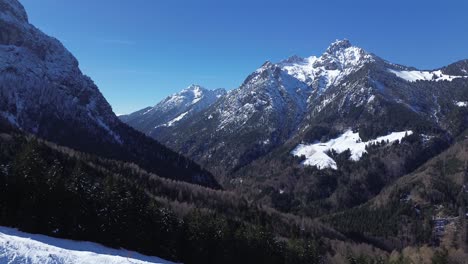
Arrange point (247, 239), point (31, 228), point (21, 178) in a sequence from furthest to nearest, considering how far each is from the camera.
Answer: point (247, 239), point (21, 178), point (31, 228)

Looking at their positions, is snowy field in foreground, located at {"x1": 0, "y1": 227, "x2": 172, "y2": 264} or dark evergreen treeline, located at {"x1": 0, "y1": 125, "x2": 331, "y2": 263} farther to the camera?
dark evergreen treeline, located at {"x1": 0, "y1": 125, "x2": 331, "y2": 263}

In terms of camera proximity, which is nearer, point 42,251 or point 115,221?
point 42,251

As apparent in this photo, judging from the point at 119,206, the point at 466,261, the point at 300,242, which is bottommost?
the point at 466,261

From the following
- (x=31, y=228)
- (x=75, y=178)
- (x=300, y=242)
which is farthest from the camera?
(x=300, y=242)

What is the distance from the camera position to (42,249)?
2207 inches

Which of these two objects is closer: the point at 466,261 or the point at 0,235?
the point at 0,235

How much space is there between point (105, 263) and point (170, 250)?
34272 mm

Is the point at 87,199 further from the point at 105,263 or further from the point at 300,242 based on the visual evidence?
the point at 300,242

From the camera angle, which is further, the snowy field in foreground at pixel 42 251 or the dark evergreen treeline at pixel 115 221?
the dark evergreen treeline at pixel 115 221

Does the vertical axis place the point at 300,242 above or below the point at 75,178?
below

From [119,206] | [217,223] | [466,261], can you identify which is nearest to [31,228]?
[119,206]

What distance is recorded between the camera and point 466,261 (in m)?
→ 156

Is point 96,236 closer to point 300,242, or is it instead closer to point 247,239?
point 247,239

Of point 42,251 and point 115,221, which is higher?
point 115,221
